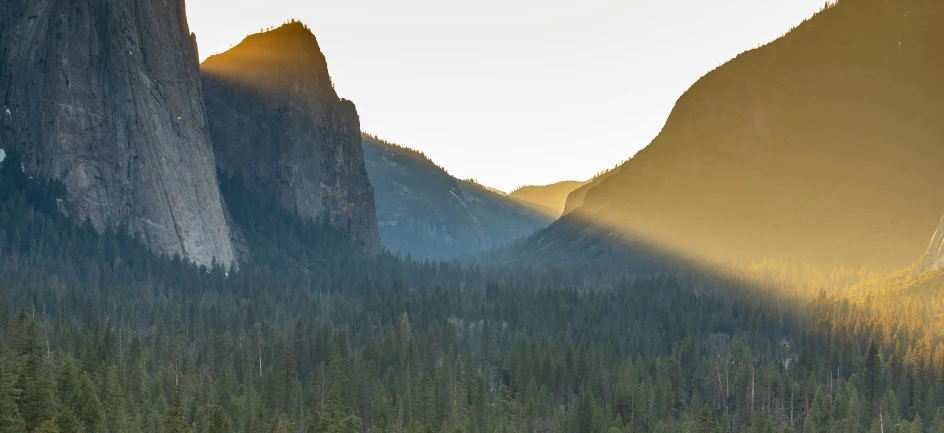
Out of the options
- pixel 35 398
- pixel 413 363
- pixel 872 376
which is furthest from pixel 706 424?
pixel 35 398

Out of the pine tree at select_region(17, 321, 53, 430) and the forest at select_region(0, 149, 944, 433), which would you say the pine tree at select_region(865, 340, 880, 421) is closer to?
the forest at select_region(0, 149, 944, 433)

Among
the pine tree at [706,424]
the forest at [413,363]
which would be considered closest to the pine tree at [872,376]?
the forest at [413,363]

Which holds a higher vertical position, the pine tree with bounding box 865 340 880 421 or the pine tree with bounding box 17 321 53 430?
the pine tree with bounding box 17 321 53 430

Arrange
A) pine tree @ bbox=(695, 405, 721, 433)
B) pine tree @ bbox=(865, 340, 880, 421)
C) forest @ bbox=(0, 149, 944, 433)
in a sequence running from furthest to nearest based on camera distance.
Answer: pine tree @ bbox=(865, 340, 880, 421), pine tree @ bbox=(695, 405, 721, 433), forest @ bbox=(0, 149, 944, 433)

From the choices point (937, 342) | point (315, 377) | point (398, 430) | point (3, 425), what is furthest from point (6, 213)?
point (937, 342)

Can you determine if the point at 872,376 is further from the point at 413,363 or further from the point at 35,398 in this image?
the point at 35,398

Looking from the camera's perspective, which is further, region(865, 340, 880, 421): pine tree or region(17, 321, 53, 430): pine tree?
region(865, 340, 880, 421): pine tree

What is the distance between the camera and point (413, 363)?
13900cm

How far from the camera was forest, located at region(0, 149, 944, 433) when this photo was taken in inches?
3900

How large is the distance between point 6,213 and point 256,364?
262 ft

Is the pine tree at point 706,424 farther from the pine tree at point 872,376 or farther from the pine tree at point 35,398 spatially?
the pine tree at point 35,398

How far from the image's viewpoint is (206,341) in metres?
139

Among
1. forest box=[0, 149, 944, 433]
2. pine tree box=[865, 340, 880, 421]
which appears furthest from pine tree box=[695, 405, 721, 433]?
pine tree box=[865, 340, 880, 421]

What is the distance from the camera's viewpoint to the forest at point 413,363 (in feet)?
325
